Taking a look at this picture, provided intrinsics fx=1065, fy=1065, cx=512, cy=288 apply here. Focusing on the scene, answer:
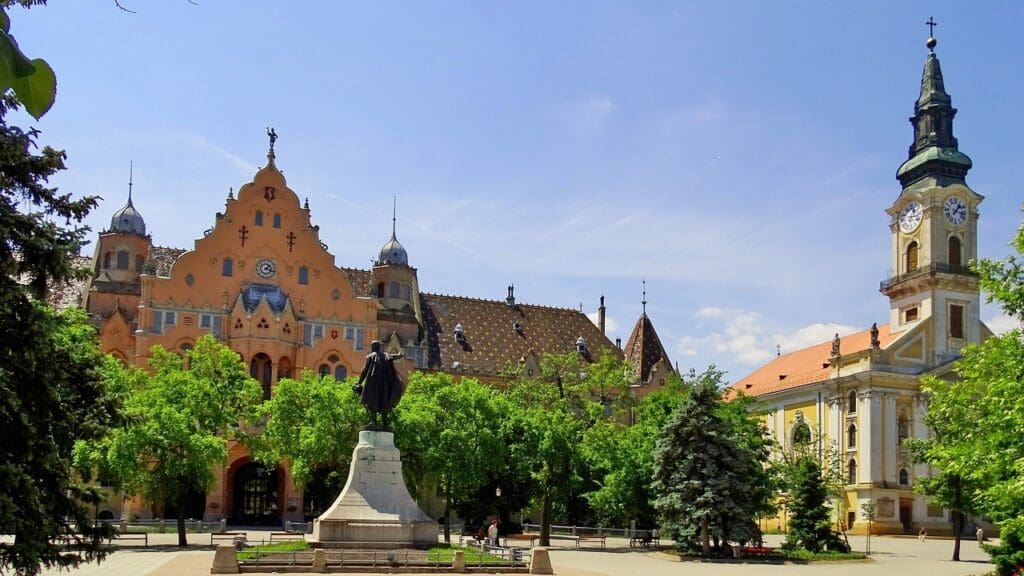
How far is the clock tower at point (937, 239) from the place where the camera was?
256 ft

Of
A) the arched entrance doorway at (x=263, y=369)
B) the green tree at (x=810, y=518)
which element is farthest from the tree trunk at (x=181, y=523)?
the green tree at (x=810, y=518)

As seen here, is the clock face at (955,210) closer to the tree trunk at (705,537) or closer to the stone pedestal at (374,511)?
the tree trunk at (705,537)

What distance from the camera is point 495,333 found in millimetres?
83875

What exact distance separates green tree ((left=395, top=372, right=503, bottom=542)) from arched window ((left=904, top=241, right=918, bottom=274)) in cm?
3982

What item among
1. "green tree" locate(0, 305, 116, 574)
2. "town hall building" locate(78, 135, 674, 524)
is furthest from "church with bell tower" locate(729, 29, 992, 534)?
"green tree" locate(0, 305, 116, 574)

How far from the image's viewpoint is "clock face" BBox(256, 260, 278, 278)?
69.7m

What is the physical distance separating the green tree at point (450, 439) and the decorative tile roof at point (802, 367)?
30.7m

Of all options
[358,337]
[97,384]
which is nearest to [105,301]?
[358,337]

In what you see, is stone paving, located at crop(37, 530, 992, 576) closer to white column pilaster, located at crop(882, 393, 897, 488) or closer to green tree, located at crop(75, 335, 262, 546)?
green tree, located at crop(75, 335, 262, 546)

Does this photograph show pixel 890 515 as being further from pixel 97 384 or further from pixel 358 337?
pixel 97 384

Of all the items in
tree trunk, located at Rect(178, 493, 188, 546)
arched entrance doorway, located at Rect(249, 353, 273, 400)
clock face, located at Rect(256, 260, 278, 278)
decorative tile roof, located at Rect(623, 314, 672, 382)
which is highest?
clock face, located at Rect(256, 260, 278, 278)

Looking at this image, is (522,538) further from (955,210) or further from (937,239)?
(955,210)

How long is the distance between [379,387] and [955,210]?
184 feet

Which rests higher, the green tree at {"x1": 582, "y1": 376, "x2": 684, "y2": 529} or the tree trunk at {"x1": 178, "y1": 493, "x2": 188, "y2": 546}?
the green tree at {"x1": 582, "y1": 376, "x2": 684, "y2": 529}
